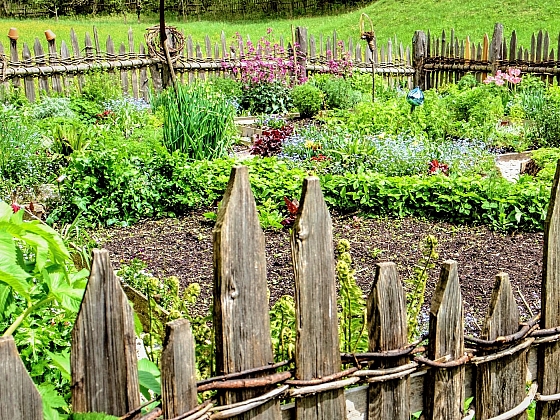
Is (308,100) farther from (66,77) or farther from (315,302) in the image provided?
(315,302)

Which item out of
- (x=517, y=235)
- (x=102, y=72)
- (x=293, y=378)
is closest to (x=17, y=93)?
(x=102, y=72)

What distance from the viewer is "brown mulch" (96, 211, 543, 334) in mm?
4688

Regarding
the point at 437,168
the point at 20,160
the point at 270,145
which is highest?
the point at 20,160

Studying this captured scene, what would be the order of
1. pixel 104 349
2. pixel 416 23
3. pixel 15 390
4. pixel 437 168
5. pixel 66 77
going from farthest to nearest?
1. pixel 416 23
2. pixel 66 77
3. pixel 437 168
4. pixel 104 349
5. pixel 15 390

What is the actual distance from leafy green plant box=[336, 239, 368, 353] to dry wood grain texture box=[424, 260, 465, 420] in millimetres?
294

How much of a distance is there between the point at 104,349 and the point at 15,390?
202 millimetres

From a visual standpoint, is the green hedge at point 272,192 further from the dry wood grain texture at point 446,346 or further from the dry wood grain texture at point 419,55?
the dry wood grain texture at point 419,55

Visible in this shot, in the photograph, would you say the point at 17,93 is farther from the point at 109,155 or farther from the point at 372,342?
the point at 372,342

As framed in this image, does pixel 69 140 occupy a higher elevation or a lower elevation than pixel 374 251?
higher

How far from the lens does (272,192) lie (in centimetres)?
615

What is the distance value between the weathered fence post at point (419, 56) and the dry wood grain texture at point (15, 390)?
15.1m

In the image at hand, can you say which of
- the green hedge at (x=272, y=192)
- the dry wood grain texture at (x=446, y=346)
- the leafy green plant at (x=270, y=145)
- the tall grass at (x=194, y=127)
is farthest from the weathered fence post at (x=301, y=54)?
the dry wood grain texture at (x=446, y=346)

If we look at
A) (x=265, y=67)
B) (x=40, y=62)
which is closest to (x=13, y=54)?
(x=40, y=62)

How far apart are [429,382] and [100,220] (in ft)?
15.5
